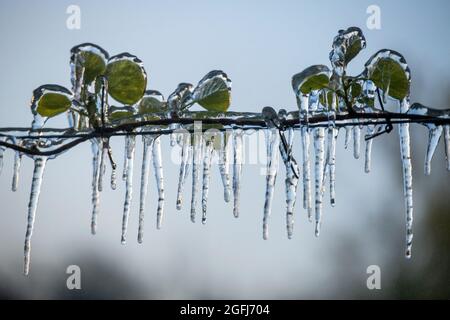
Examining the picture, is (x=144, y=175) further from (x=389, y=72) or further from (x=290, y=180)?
(x=389, y=72)

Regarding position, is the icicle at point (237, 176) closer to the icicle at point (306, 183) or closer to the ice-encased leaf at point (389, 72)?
the icicle at point (306, 183)

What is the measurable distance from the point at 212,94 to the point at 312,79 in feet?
0.31

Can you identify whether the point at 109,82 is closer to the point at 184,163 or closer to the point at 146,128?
the point at 146,128

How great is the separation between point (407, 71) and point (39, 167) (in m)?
0.45


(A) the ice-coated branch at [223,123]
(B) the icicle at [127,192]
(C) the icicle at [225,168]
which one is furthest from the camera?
(B) the icicle at [127,192]

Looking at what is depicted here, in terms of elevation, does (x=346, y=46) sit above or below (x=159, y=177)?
above

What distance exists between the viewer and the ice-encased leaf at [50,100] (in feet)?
1.77

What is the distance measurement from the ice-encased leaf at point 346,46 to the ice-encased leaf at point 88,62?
0.73ft

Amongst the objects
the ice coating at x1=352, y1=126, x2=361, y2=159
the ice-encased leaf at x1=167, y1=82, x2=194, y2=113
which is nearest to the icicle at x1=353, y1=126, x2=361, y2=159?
the ice coating at x1=352, y1=126, x2=361, y2=159

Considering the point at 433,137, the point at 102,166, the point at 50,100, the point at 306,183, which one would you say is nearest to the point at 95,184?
the point at 102,166

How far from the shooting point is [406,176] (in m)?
0.78

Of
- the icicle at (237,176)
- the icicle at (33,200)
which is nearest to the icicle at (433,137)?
the icicle at (237,176)

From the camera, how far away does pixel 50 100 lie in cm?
54
